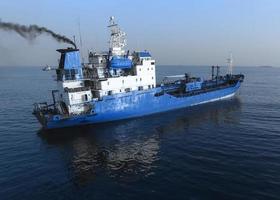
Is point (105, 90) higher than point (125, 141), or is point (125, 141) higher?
point (105, 90)

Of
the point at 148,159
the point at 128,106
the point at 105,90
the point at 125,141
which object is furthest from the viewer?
the point at 128,106

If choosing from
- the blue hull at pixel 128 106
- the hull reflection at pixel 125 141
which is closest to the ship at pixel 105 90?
the blue hull at pixel 128 106

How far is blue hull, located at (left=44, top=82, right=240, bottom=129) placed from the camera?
1499 inches

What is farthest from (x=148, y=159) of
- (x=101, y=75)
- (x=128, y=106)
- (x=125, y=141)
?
(x=101, y=75)

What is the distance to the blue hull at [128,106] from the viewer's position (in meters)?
38.1

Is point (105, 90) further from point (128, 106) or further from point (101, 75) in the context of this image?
point (128, 106)

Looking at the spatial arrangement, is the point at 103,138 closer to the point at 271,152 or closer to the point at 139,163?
the point at 139,163

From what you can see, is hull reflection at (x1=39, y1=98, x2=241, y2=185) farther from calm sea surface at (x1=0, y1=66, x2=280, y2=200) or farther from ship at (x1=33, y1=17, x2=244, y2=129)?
ship at (x1=33, y1=17, x2=244, y2=129)

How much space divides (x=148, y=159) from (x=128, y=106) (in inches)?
656

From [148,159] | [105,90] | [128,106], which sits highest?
[105,90]

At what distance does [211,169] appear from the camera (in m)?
23.3

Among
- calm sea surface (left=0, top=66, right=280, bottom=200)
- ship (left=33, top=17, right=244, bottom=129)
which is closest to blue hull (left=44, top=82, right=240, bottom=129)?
ship (left=33, top=17, right=244, bottom=129)

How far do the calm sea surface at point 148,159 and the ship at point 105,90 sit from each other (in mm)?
1972

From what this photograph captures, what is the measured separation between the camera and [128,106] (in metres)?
42.3
